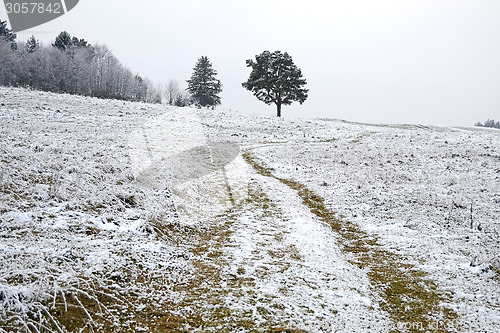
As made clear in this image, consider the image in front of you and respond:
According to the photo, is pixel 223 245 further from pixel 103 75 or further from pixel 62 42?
pixel 62 42

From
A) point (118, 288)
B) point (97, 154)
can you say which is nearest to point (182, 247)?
point (118, 288)

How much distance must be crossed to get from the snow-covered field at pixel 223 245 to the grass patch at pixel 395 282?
0.16ft

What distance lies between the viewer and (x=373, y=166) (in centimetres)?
1900

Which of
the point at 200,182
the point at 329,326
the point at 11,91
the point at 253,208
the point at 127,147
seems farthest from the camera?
the point at 11,91

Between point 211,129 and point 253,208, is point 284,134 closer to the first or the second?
point 211,129

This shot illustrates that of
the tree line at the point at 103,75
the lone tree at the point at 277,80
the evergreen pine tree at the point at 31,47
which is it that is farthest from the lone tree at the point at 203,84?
the evergreen pine tree at the point at 31,47

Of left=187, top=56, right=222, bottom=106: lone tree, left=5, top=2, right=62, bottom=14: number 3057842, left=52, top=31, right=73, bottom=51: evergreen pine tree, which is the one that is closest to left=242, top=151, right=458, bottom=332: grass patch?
left=5, top=2, right=62, bottom=14: number 3057842

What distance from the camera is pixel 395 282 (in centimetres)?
666

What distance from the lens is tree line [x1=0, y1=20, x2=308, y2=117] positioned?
165 feet

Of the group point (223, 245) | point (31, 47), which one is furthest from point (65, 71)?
point (223, 245)

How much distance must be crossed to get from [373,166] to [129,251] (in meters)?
16.2

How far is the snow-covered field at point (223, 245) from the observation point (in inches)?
191

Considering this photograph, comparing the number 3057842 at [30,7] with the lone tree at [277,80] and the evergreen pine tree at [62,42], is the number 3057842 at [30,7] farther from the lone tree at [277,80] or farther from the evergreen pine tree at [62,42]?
the evergreen pine tree at [62,42]

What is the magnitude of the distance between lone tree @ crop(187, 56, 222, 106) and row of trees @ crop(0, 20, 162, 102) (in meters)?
22.1
